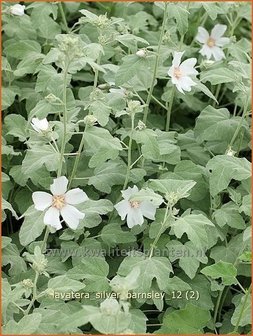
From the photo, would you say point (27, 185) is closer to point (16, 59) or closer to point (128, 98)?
point (128, 98)

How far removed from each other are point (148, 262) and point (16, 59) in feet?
4.40

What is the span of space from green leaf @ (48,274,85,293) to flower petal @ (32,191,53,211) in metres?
0.24

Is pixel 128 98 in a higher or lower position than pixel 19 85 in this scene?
higher

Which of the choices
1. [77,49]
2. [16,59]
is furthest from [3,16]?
[77,49]

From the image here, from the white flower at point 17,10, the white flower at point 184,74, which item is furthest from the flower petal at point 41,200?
the white flower at point 17,10

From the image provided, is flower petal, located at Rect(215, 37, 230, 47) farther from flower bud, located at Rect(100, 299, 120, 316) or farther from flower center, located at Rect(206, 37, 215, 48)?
flower bud, located at Rect(100, 299, 120, 316)

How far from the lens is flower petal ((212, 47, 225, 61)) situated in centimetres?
328

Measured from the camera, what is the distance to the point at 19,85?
3143 mm

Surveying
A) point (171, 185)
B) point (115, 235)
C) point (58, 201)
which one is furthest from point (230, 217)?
point (58, 201)

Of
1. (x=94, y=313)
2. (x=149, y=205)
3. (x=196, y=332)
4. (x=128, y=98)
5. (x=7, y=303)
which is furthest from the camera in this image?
(x=128, y=98)

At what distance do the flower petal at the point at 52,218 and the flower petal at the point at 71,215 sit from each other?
25mm

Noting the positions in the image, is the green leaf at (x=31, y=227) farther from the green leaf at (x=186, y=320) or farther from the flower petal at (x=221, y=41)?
the flower petal at (x=221, y=41)

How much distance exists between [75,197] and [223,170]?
53cm

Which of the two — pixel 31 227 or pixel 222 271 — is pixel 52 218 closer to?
pixel 31 227
